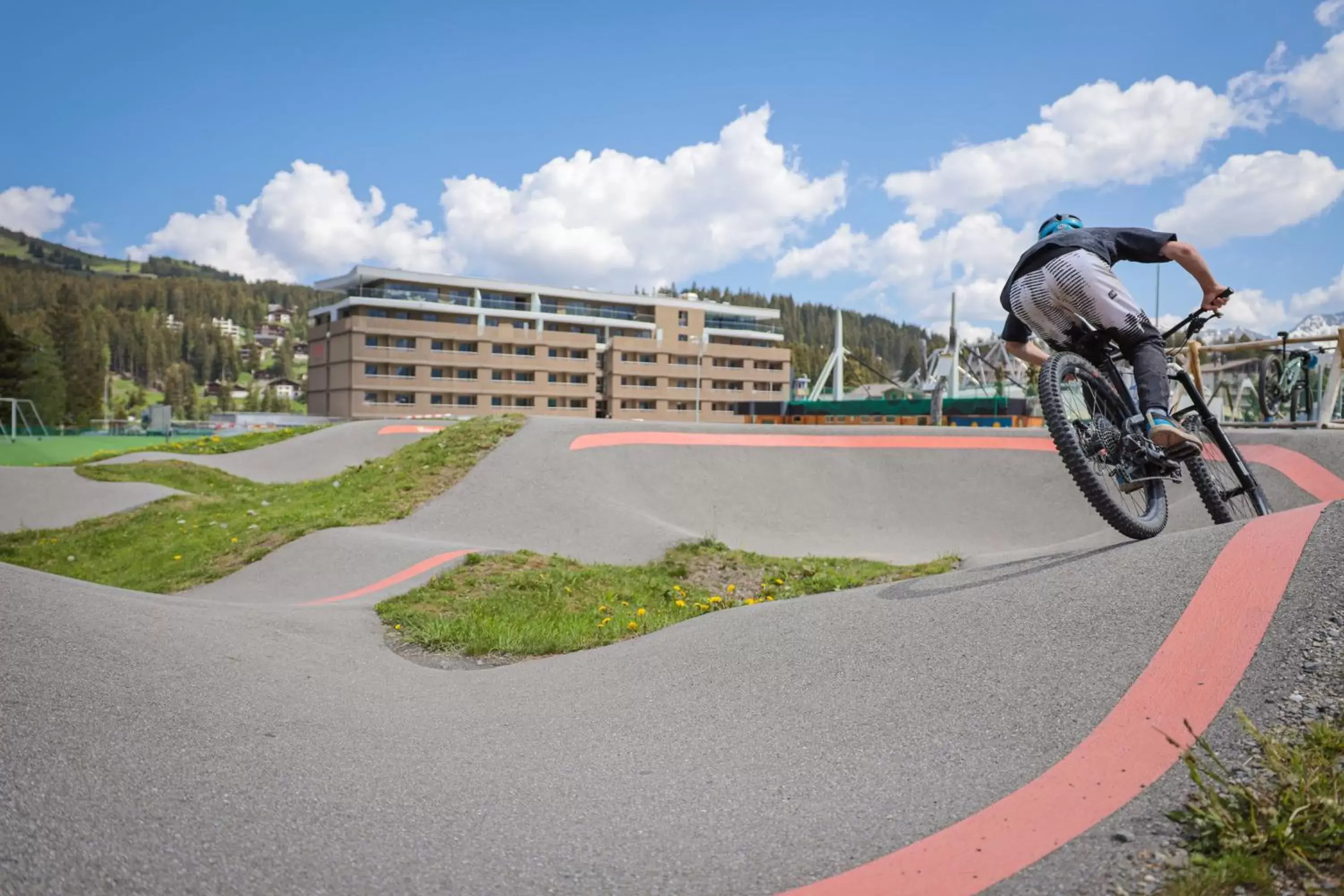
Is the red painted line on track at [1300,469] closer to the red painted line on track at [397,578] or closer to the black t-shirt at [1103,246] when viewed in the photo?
the black t-shirt at [1103,246]

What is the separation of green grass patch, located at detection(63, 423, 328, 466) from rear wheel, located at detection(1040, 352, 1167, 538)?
30.1 m

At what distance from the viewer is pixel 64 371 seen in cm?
8481

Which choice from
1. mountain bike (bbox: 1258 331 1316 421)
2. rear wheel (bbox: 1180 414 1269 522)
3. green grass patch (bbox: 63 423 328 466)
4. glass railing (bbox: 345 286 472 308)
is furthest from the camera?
glass railing (bbox: 345 286 472 308)

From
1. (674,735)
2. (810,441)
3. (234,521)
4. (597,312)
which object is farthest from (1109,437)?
(597,312)

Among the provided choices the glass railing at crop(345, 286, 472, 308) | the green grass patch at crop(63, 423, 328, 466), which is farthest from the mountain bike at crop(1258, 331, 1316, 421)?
the glass railing at crop(345, 286, 472, 308)

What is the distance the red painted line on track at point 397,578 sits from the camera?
923 centimetres

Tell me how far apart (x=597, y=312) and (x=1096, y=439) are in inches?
3346

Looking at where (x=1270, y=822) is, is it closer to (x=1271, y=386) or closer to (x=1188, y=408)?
(x=1188, y=408)

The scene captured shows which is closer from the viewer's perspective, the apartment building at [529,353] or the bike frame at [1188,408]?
the bike frame at [1188,408]

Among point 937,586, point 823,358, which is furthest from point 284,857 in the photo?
point 823,358

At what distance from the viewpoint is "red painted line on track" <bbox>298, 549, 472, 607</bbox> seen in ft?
30.3

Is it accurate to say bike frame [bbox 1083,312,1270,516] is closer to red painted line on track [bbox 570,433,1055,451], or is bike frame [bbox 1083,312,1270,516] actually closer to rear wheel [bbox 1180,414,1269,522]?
rear wheel [bbox 1180,414,1269,522]

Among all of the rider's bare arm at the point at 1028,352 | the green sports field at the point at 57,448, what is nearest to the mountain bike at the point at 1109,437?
the rider's bare arm at the point at 1028,352

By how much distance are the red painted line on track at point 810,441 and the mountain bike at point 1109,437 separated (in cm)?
1032
